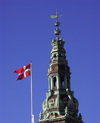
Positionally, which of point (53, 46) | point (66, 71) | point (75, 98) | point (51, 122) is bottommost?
point (51, 122)

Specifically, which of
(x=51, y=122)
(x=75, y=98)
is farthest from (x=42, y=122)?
(x=75, y=98)

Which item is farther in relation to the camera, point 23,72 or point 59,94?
point 59,94

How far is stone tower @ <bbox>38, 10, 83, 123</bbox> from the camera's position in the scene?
93.6 metres

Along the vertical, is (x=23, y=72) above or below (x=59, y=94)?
below

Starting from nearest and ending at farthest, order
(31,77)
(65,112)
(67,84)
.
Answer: (31,77), (65,112), (67,84)

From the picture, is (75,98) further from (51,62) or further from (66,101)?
(51,62)

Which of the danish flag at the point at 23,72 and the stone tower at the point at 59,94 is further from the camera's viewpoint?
the stone tower at the point at 59,94

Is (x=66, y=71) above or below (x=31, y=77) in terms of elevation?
above

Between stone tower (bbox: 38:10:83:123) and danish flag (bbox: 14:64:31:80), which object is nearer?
danish flag (bbox: 14:64:31:80)

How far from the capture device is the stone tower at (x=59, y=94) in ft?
307

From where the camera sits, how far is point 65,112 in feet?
305

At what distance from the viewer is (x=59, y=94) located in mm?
96875

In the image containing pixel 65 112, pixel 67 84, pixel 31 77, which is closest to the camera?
pixel 31 77

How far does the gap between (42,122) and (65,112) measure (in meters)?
5.02
